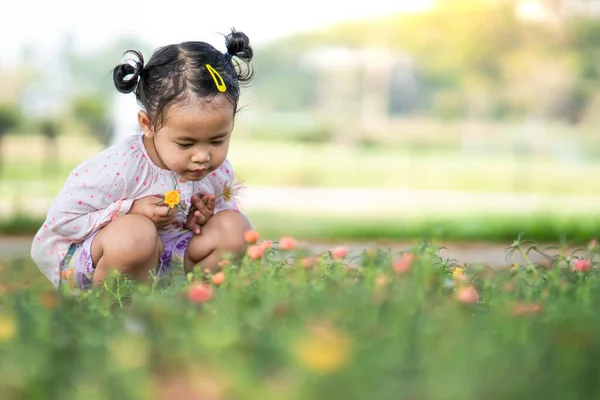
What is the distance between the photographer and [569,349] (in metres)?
1.17

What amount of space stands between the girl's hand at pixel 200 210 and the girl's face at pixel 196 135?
0.59ft

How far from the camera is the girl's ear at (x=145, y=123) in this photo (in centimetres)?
262

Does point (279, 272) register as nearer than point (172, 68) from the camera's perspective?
Yes

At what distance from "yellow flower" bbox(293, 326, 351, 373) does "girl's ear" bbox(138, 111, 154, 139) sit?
5.60 feet

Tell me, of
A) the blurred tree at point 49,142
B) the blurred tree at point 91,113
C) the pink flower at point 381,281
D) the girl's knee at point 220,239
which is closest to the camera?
the pink flower at point 381,281

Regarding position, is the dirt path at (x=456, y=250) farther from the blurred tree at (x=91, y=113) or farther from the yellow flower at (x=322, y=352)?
the blurred tree at (x=91, y=113)

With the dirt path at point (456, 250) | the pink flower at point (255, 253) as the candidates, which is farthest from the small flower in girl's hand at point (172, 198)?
the dirt path at point (456, 250)

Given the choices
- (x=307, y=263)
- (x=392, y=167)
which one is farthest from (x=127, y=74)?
(x=392, y=167)

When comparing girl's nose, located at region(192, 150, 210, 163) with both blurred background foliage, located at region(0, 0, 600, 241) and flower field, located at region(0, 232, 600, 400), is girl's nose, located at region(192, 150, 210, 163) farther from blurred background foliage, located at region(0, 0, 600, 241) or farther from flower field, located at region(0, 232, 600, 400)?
blurred background foliage, located at region(0, 0, 600, 241)

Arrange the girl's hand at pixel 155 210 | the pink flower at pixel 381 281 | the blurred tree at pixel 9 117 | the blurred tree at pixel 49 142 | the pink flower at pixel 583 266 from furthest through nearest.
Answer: the blurred tree at pixel 9 117, the blurred tree at pixel 49 142, the girl's hand at pixel 155 210, the pink flower at pixel 583 266, the pink flower at pixel 381 281

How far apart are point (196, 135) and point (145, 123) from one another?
0.77 ft

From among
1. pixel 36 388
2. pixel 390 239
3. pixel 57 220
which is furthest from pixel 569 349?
pixel 390 239

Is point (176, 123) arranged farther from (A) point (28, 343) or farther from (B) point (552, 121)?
(B) point (552, 121)

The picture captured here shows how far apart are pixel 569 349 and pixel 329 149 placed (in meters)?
17.1
